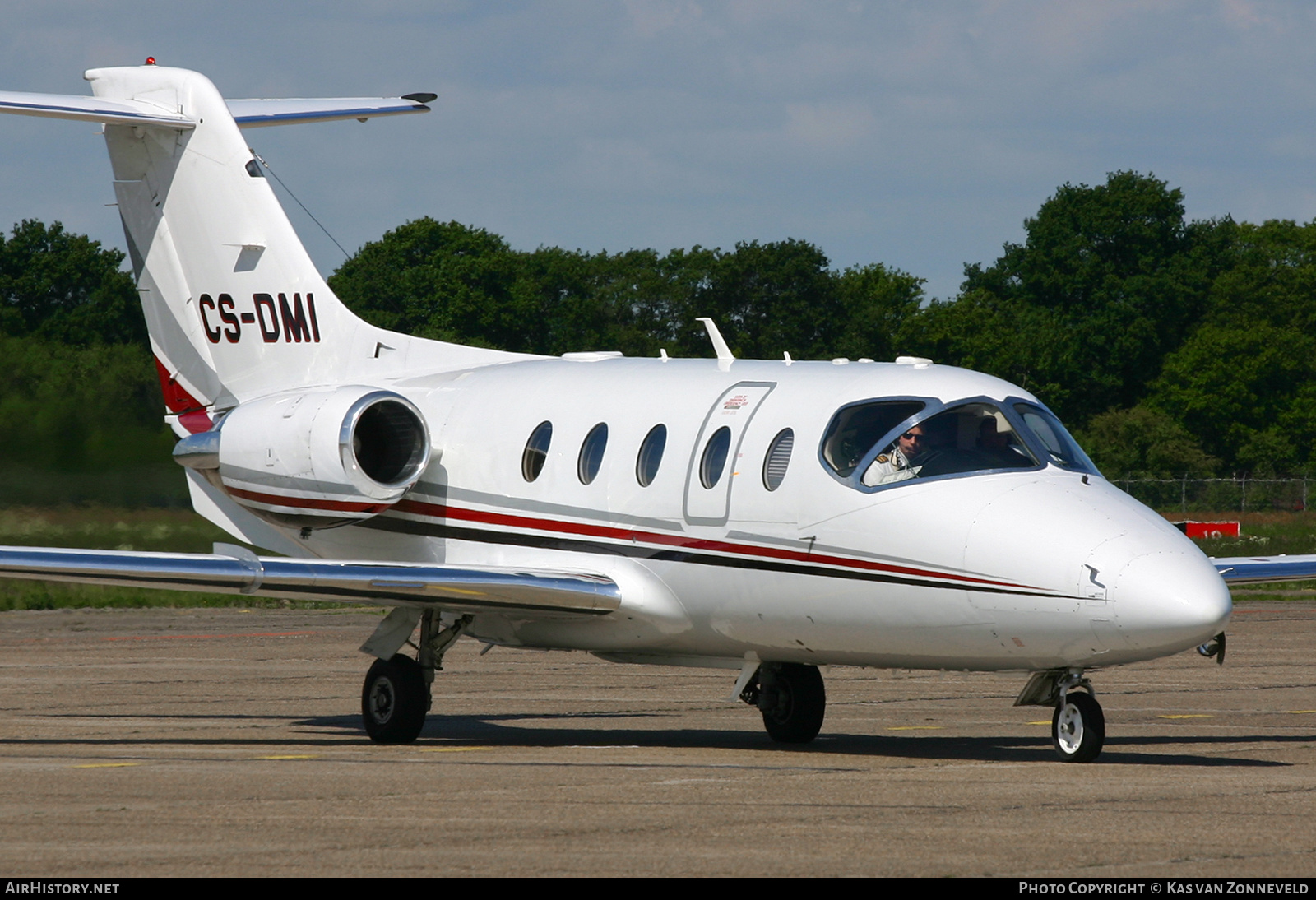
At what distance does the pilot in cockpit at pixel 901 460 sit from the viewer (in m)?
13.6

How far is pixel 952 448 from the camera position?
1355 centimetres

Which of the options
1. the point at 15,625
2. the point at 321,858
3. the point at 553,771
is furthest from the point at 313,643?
the point at 321,858

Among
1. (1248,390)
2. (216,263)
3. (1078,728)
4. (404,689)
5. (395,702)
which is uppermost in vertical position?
(1248,390)

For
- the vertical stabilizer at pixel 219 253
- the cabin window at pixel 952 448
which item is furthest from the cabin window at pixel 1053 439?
the vertical stabilizer at pixel 219 253

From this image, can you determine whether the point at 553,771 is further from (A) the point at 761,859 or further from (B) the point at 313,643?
(B) the point at 313,643

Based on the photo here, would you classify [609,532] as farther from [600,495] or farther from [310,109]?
[310,109]

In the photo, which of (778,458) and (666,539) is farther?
(666,539)

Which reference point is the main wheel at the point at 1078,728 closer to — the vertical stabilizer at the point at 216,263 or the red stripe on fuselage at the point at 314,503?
the red stripe on fuselage at the point at 314,503

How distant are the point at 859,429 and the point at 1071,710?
8.36 feet

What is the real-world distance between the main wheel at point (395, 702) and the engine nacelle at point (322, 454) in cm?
161

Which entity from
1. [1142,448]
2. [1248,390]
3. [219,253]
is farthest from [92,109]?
[1248,390]

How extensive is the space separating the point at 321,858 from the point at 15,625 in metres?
24.7

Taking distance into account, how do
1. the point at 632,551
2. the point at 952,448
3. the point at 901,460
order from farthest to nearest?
1. the point at 632,551
2. the point at 901,460
3. the point at 952,448

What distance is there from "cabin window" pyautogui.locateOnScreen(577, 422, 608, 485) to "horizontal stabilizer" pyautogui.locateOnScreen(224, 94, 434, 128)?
6.29m
